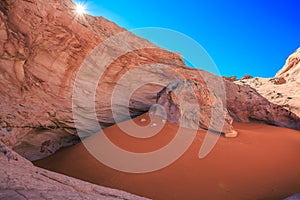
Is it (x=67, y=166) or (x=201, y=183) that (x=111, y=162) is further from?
(x=201, y=183)

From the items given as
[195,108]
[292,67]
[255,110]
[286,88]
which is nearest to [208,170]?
[195,108]

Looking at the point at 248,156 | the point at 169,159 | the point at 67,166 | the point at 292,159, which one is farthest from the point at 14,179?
the point at 292,159

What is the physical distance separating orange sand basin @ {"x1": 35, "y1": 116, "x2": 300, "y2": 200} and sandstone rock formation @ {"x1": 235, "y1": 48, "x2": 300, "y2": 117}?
6061 millimetres

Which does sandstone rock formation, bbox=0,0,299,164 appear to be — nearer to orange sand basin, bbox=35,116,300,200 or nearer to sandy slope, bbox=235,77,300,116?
orange sand basin, bbox=35,116,300,200

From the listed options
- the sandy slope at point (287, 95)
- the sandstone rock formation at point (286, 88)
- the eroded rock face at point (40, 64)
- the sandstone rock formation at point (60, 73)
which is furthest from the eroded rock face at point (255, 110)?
the eroded rock face at point (40, 64)

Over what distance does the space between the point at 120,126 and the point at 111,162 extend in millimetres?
1690

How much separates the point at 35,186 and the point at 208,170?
9.59 feet

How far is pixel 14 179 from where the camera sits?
1.61 m

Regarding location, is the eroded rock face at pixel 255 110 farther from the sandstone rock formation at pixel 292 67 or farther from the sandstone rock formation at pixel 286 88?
the sandstone rock formation at pixel 292 67

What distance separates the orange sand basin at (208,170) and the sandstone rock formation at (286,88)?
606 centimetres

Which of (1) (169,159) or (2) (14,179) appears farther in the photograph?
(1) (169,159)

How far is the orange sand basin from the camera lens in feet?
10.00

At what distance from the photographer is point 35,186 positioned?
164cm

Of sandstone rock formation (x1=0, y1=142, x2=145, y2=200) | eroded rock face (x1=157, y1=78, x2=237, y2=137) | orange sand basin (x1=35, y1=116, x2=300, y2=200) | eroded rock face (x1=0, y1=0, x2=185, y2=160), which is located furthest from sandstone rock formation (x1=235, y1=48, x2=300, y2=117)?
sandstone rock formation (x1=0, y1=142, x2=145, y2=200)
